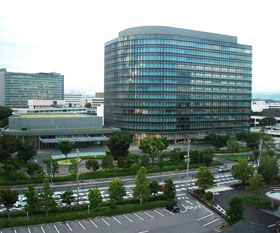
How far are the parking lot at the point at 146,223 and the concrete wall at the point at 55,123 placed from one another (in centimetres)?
6761

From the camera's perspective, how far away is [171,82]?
11150 centimetres

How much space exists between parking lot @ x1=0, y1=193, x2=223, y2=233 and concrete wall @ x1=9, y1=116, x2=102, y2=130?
222ft

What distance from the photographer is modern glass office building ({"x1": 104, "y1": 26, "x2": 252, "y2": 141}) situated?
11031 centimetres

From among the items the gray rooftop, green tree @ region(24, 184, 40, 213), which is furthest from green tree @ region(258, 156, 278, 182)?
the gray rooftop

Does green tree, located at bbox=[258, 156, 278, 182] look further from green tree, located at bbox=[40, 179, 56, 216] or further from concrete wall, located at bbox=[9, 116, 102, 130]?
concrete wall, located at bbox=[9, 116, 102, 130]

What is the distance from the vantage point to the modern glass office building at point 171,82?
362ft

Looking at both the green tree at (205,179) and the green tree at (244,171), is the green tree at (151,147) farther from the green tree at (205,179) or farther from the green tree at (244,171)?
the green tree at (205,179)

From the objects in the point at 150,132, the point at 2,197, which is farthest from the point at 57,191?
the point at 150,132

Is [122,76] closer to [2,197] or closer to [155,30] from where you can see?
[155,30]

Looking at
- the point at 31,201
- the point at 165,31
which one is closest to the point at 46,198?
the point at 31,201

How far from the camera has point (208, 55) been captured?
120875 millimetres

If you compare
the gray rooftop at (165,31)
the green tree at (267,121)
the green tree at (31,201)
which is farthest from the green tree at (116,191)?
the green tree at (267,121)

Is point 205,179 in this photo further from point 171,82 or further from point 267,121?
point 267,121

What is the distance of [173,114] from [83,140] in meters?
38.6
